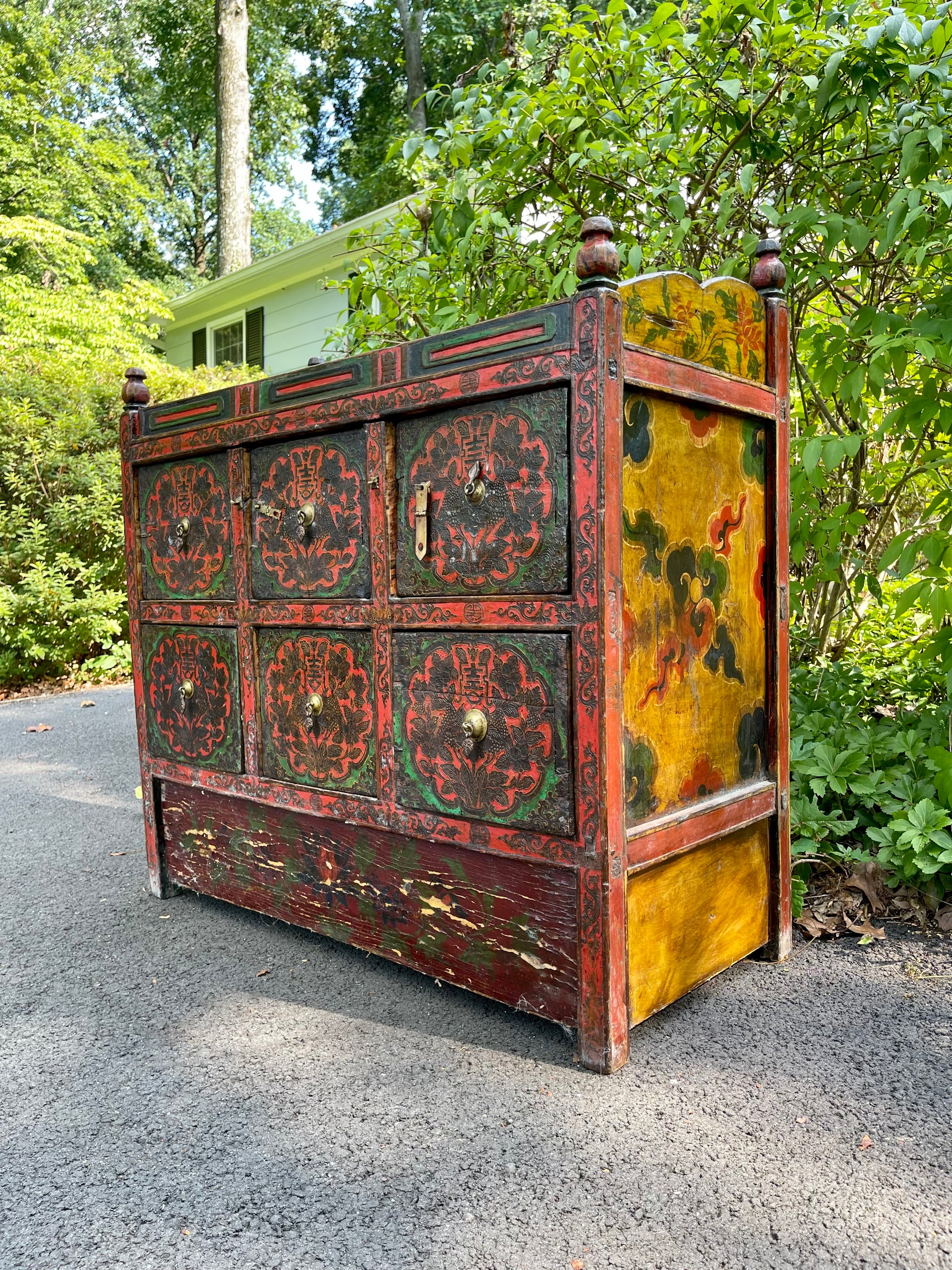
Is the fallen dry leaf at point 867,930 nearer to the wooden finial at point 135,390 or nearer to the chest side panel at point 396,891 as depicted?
the chest side panel at point 396,891

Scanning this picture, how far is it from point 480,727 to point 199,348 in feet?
41.5

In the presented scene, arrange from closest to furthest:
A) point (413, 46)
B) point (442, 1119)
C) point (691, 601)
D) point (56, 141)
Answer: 1. point (442, 1119)
2. point (691, 601)
3. point (56, 141)
4. point (413, 46)

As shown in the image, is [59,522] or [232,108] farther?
[232,108]

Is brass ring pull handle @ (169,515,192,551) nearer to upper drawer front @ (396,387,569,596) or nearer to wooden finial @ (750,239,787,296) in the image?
upper drawer front @ (396,387,569,596)

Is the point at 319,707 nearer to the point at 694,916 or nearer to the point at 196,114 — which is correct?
the point at 694,916

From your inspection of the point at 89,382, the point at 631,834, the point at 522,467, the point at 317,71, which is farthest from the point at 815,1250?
the point at 317,71

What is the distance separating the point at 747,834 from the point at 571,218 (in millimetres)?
1998

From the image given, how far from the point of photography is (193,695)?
2635 mm

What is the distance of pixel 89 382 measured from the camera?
7.46 metres

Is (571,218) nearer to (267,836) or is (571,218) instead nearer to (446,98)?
(446,98)

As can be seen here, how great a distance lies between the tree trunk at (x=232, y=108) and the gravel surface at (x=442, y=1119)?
404 inches

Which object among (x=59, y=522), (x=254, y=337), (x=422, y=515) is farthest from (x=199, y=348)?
(x=422, y=515)

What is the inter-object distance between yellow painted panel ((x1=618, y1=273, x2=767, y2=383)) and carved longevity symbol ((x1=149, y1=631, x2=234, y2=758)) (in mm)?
1424

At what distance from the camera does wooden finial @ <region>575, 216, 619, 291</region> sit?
165cm
